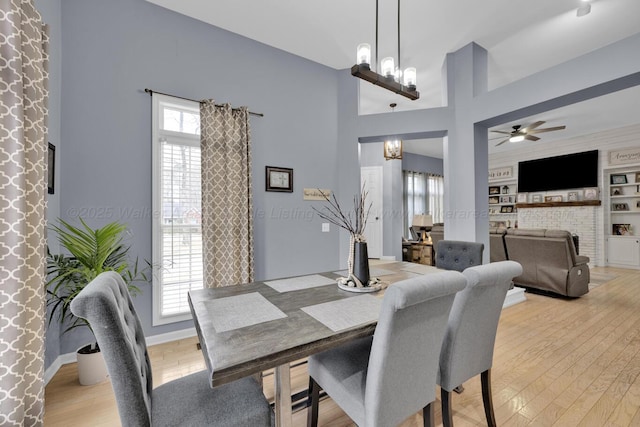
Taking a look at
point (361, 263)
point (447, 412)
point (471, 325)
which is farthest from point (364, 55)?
point (447, 412)

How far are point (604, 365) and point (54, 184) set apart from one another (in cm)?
459

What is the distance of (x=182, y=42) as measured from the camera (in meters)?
2.69

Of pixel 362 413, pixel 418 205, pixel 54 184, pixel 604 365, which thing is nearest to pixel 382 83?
pixel 362 413

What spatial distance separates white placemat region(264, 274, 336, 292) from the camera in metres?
1.60

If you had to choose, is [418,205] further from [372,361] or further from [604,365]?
[372,361]

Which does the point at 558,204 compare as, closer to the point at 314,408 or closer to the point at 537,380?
the point at 537,380

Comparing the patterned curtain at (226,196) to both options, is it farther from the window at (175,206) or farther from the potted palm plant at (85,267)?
the potted palm plant at (85,267)

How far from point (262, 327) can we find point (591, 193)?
8.38m

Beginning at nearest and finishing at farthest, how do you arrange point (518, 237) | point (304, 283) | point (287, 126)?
point (304, 283) < point (287, 126) < point (518, 237)

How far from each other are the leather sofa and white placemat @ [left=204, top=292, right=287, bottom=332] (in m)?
4.12

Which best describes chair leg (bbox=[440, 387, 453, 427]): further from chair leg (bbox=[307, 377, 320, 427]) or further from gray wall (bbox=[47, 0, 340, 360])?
gray wall (bbox=[47, 0, 340, 360])

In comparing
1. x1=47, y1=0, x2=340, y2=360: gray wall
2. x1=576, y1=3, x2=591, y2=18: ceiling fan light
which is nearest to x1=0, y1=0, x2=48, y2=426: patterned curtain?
x1=47, y1=0, x2=340, y2=360: gray wall

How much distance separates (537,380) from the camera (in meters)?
1.94

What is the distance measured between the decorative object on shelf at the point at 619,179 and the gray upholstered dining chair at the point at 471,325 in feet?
24.6
